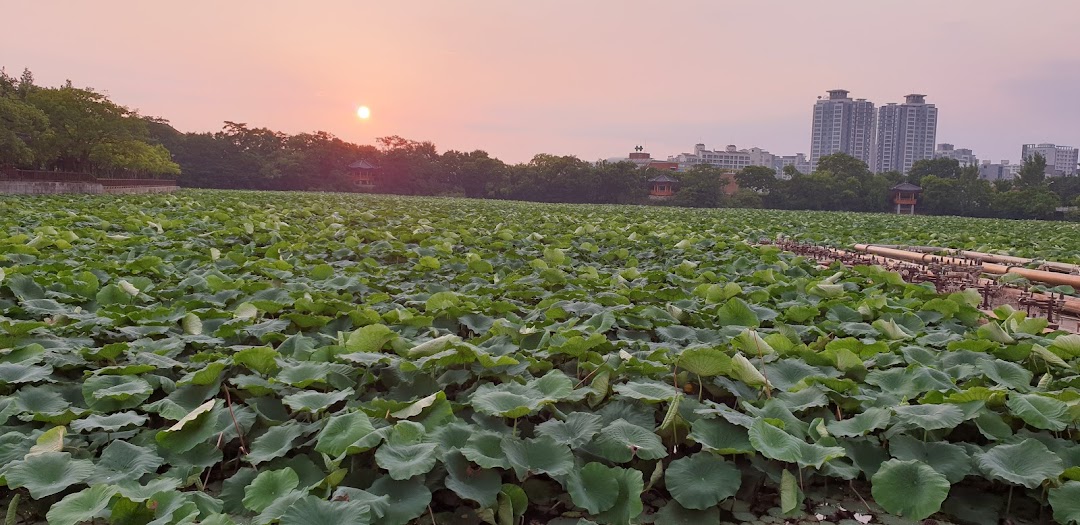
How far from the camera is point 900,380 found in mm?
2514

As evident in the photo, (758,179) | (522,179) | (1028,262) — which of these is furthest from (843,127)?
(1028,262)

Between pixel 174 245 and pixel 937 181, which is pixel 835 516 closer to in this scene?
pixel 174 245

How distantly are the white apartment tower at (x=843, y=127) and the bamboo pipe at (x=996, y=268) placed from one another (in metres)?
139

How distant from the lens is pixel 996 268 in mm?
7488

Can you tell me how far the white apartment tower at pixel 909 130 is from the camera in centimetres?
13725

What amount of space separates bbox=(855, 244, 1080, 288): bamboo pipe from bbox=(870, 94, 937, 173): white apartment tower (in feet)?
466

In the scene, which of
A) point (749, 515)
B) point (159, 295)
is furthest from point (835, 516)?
point (159, 295)

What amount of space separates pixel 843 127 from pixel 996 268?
14796 centimetres

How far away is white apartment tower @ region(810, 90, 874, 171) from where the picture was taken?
459ft

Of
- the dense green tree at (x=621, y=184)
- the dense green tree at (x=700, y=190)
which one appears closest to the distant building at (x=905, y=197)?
the dense green tree at (x=700, y=190)

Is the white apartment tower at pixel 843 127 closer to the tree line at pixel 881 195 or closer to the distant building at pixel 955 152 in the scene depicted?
the distant building at pixel 955 152

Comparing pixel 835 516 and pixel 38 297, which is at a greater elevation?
pixel 38 297

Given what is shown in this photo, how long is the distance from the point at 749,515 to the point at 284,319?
7.65 ft

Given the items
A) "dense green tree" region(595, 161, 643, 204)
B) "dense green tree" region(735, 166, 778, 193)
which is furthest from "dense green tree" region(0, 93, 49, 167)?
"dense green tree" region(735, 166, 778, 193)
